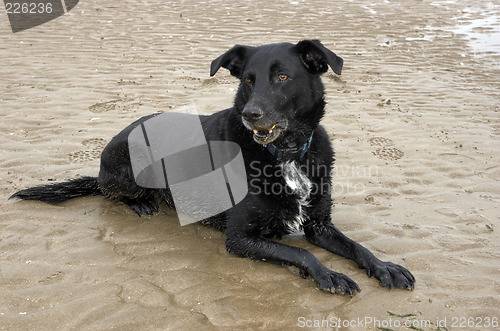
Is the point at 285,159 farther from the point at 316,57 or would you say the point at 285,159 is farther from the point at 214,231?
the point at 214,231

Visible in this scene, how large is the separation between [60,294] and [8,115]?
4.11 metres

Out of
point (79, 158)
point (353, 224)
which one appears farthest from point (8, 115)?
point (353, 224)

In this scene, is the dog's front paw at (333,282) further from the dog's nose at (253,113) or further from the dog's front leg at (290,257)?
the dog's nose at (253,113)

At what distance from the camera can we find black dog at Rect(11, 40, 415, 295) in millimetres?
3279

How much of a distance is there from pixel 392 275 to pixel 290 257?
0.75 metres

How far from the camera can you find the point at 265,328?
9.20 ft

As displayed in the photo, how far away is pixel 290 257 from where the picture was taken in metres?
3.33

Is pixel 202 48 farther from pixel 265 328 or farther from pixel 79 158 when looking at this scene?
pixel 265 328

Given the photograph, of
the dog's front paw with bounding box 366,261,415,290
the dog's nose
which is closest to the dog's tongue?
the dog's nose

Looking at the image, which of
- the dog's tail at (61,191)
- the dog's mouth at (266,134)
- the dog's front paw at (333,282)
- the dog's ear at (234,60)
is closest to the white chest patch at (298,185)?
the dog's mouth at (266,134)

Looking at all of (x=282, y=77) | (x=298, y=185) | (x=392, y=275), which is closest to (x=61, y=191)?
(x=298, y=185)

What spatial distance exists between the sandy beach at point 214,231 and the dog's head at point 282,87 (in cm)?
109

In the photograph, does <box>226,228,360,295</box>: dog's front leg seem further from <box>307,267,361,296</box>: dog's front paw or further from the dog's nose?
the dog's nose

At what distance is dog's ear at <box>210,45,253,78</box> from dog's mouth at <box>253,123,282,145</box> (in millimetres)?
630
